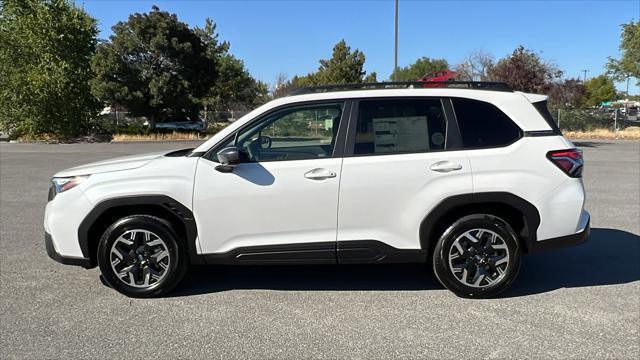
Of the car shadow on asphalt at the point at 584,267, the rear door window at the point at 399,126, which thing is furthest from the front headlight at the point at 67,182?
the car shadow on asphalt at the point at 584,267

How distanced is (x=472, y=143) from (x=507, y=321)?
1.49 m

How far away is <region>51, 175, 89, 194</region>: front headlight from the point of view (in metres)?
4.23

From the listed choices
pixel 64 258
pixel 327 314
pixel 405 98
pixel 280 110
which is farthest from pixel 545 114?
pixel 64 258

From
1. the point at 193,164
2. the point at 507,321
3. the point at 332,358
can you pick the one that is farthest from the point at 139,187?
the point at 507,321

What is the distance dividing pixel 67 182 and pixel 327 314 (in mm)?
2559

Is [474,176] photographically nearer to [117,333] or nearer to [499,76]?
[117,333]

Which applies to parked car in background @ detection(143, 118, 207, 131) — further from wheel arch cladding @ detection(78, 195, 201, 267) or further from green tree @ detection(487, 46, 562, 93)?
wheel arch cladding @ detection(78, 195, 201, 267)

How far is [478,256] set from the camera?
4.19 metres

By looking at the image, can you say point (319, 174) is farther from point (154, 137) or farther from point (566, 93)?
point (566, 93)

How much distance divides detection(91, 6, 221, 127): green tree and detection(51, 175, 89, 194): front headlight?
28079mm

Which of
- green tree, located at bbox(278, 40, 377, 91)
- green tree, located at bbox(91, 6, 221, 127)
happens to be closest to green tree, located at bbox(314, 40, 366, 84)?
green tree, located at bbox(278, 40, 377, 91)

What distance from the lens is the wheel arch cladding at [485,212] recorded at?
4105 millimetres

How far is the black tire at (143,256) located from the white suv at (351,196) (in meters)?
0.01

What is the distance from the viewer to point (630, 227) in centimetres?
665
